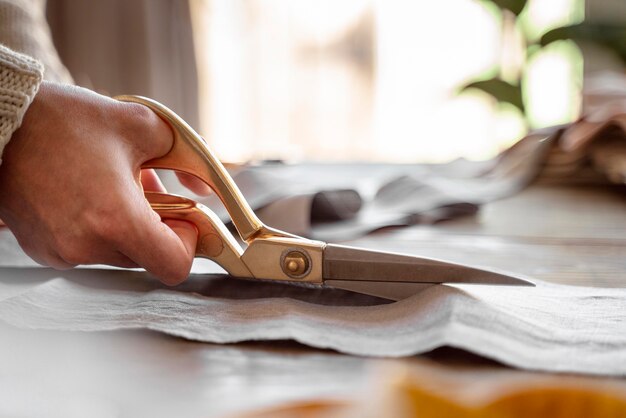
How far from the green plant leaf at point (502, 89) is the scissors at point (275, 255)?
285 cm

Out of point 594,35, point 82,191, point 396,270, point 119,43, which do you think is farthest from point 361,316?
point 119,43

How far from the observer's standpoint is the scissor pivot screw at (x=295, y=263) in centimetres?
46

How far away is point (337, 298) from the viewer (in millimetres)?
459

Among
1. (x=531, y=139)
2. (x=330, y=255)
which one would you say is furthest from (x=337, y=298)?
(x=531, y=139)

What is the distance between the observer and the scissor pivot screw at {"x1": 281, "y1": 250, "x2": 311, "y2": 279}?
465 millimetres

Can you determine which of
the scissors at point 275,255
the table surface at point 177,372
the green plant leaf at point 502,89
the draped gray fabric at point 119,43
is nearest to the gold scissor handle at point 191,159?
the scissors at point 275,255

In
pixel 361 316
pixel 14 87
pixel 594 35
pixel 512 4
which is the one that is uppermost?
pixel 512 4

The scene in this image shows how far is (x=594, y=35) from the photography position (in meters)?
3.08

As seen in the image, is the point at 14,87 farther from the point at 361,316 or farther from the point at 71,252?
the point at 361,316

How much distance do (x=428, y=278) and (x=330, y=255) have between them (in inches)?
2.4

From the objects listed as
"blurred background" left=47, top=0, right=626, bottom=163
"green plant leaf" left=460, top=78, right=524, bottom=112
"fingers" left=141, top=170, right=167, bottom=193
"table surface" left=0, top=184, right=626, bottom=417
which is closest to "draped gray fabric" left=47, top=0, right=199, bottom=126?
"blurred background" left=47, top=0, right=626, bottom=163

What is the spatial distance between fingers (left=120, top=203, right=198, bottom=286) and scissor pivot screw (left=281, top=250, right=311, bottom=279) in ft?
0.18

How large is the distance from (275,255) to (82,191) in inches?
4.6

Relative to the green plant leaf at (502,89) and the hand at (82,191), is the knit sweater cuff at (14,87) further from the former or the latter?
the green plant leaf at (502,89)
